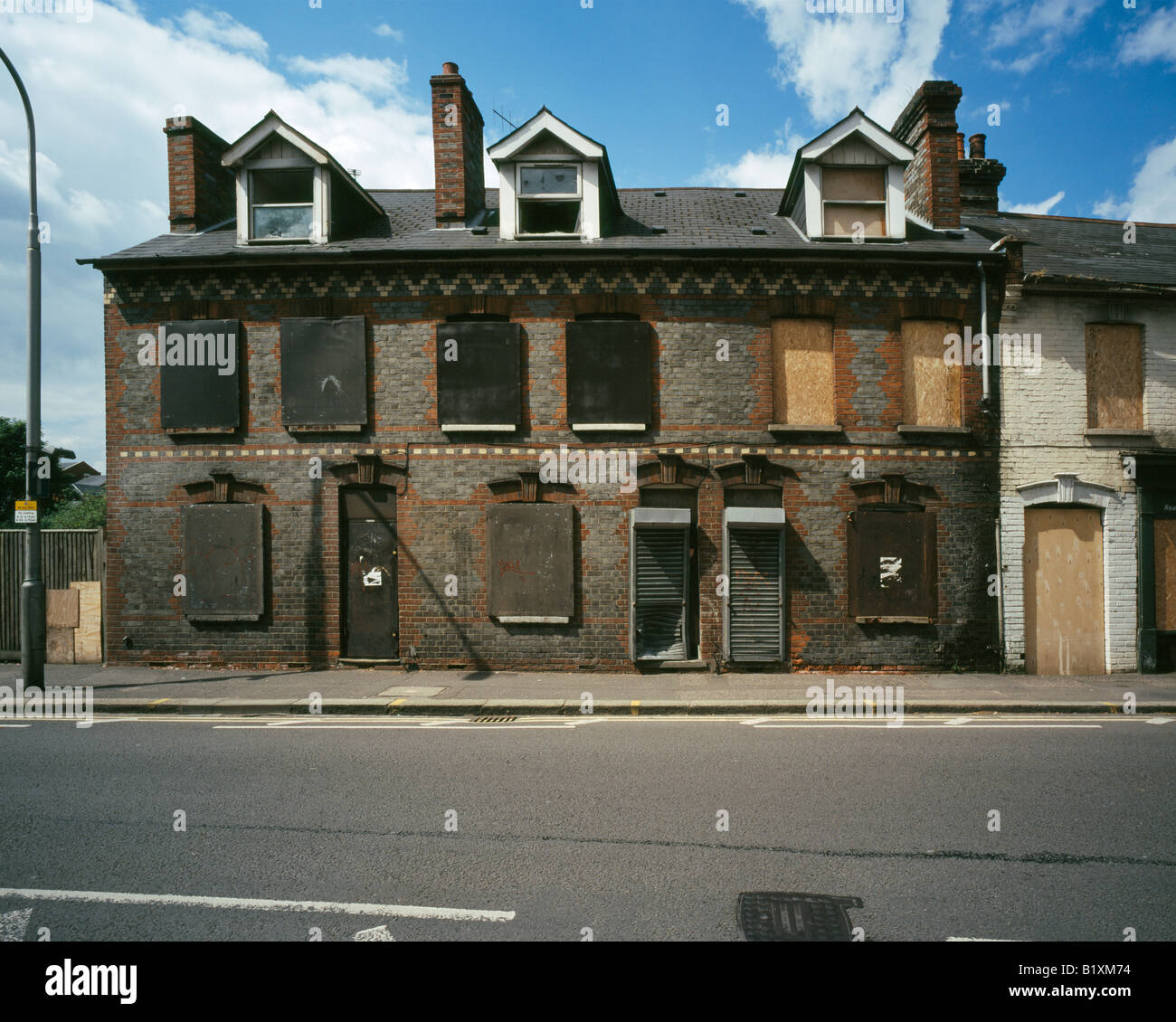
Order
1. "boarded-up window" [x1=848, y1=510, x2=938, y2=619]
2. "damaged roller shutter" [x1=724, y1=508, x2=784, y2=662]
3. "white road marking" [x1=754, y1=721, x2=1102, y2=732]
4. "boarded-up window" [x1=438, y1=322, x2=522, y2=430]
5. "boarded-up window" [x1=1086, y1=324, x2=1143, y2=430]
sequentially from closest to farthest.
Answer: "white road marking" [x1=754, y1=721, x2=1102, y2=732] → "damaged roller shutter" [x1=724, y1=508, x2=784, y2=662] → "boarded-up window" [x1=848, y1=510, x2=938, y2=619] → "boarded-up window" [x1=438, y1=322, x2=522, y2=430] → "boarded-up window" [x1=1086, y1=324, x2=1143, y2=430]

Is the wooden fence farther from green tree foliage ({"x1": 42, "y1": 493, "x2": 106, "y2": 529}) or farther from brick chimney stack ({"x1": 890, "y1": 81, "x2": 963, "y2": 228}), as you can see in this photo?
brick chimney stack ({"x1": 890, "y1": 81, "x2": 963, "y2": 228})

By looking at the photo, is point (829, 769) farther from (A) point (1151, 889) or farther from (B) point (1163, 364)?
(B) point (1163, 364)

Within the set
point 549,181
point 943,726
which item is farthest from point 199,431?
point 943,726

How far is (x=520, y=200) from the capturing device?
1265 cm

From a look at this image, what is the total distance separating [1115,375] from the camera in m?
12.4

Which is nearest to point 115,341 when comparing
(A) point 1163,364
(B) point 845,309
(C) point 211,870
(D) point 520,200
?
(D) point 520,200

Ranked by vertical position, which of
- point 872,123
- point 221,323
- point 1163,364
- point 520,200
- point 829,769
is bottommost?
point 829,769

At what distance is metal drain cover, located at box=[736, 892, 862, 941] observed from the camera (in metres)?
3.63

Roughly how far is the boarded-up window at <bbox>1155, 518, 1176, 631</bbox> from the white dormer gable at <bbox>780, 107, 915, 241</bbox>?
23.8ft

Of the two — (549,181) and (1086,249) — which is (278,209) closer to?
(549,181)

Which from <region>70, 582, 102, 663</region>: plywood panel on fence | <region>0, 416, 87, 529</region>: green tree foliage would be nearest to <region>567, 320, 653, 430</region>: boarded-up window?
<region>70, 582, 102, 663</region>: plywood panel on fence

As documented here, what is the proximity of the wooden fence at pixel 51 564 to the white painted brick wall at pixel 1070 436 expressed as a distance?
676 inches
